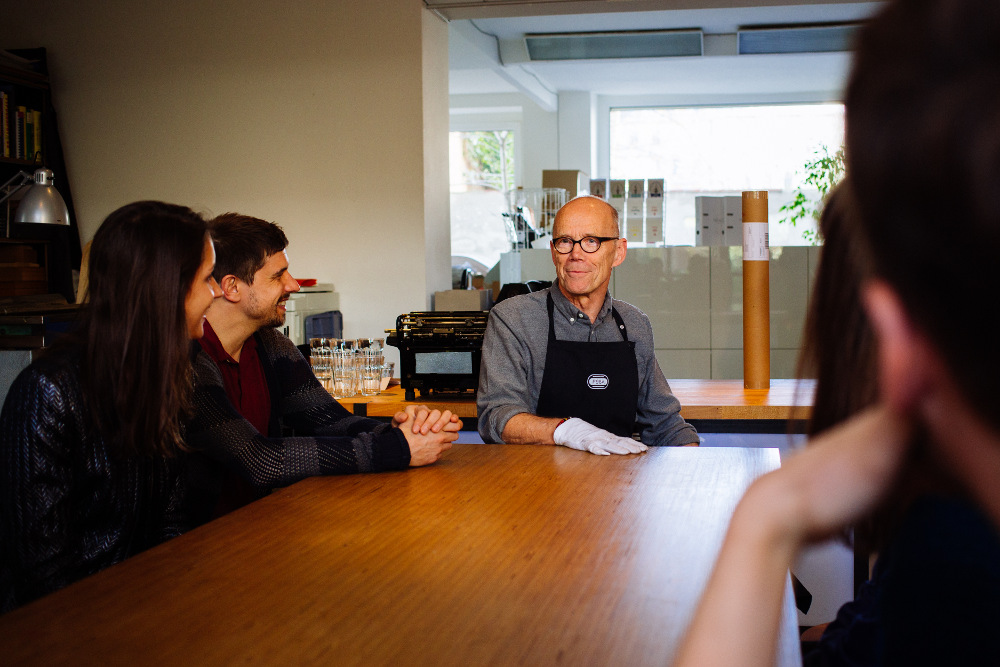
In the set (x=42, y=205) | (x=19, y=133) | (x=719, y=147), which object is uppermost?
(x=719, y=147)

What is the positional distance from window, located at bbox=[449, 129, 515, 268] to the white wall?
4050 mm

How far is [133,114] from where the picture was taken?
495 cm

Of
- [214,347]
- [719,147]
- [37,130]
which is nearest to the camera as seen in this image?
[214,347]

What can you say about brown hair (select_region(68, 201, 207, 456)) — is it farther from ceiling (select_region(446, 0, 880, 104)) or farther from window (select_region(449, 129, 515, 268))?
window (select_region(449, 129, 515, 268))

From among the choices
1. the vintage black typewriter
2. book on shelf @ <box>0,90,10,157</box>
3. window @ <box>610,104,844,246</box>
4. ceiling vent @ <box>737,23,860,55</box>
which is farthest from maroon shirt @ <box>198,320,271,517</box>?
window @ <box>610,104,844,246</box>

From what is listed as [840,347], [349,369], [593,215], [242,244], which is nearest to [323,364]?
[349,369]

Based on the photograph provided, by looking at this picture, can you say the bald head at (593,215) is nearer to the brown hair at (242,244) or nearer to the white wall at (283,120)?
the brown hair at (242,244)

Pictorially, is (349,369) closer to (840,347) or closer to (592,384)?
(592,384)

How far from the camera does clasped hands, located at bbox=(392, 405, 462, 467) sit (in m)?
1.98

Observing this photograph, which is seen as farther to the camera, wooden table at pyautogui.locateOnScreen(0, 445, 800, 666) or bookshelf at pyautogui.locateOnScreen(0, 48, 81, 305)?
bookshelf at pyautogui.locateOnScreen(0, 48, 81, 305)

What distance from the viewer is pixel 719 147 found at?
28.8 feet

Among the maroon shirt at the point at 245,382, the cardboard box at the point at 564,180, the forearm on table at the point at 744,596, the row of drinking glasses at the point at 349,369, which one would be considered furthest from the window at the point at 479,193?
the forearm on table at the point at 744,596

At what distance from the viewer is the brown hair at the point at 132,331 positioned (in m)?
1.56

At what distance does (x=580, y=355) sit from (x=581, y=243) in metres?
0.38
